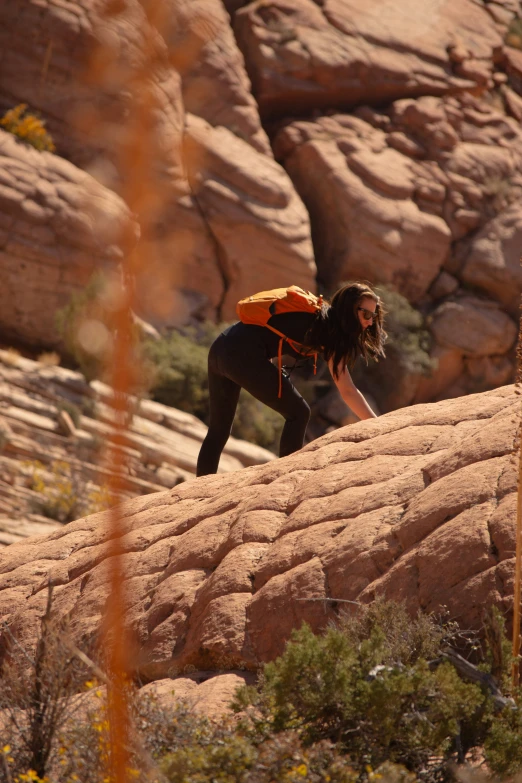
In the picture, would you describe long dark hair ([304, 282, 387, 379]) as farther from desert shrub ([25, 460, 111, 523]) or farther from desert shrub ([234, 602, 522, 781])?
desert shrub ([25, 460, 111, 523])

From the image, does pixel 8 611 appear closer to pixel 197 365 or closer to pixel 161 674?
pixel 161 674

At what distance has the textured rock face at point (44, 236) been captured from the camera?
16.0 m

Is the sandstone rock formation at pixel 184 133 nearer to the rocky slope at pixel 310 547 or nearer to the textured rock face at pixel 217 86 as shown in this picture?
the textured rock face at pixel 217 86

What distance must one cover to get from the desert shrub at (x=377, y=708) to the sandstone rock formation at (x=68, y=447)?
8355 mm

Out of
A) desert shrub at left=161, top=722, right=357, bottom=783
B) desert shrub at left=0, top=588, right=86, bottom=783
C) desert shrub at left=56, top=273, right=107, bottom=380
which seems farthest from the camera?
desert shrub at left=56, top=273, right=107, bottom=380

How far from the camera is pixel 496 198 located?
71.9 ft

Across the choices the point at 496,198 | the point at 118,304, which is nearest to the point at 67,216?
the point at 118,304

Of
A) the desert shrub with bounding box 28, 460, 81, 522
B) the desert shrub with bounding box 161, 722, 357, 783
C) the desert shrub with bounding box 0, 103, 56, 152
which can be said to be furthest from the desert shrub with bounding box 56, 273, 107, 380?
the desert shrub with bounding box 161, 722, 357, 783

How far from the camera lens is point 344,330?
16.1 feet

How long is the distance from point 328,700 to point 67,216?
47.9 feet

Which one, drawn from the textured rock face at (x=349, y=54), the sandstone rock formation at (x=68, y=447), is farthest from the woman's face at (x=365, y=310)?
the textured rock face at (x=349, y=54)

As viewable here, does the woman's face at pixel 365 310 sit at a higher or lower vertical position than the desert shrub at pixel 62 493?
higher

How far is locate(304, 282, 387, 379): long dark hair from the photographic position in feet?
15.9

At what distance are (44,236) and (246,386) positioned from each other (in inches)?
476
